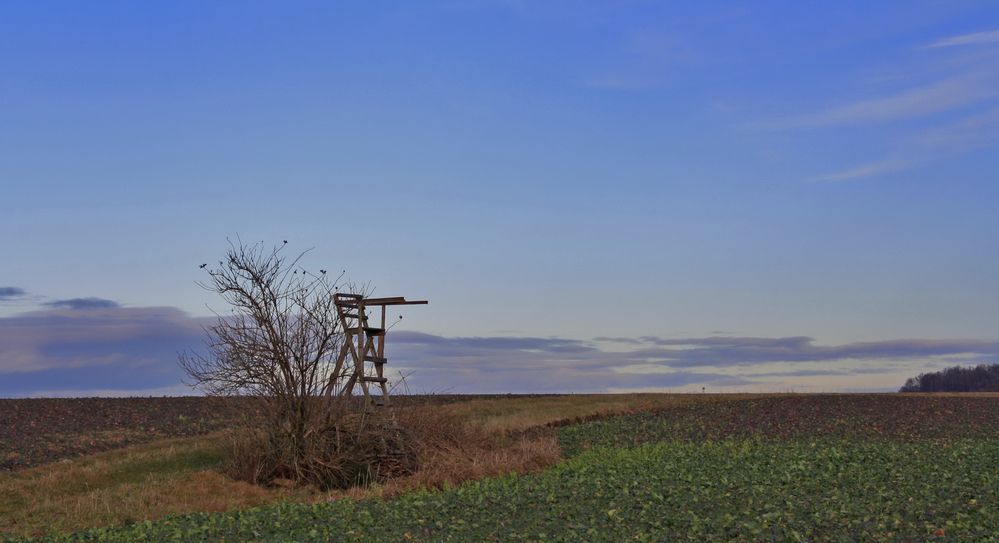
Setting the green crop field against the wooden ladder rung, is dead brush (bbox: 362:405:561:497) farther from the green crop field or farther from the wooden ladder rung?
the wooden ladder rung

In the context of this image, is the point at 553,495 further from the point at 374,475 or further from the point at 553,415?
the point at 553,415

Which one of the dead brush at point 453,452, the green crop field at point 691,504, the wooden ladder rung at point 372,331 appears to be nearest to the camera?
the green crop field at point 691,504

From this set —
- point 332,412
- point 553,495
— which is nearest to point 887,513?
point 553,495

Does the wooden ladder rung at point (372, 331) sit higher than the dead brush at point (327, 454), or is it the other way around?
the wooden ladder rung at point (372, 331)

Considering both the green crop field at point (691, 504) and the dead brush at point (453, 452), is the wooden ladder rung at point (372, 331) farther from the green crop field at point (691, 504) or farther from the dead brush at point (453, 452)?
the green crop field at point (691, 504)

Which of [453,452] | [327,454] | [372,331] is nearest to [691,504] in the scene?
[453,452]

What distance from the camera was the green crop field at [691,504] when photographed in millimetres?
14328

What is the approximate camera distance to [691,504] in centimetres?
1623

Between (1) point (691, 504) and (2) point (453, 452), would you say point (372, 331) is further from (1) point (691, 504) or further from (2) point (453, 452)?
(1) point (691, 504)

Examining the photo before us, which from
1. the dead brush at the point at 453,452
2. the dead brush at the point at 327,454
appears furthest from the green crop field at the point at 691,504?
the dead brush at the point at 327,454

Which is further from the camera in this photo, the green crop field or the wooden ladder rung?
the wooden ladder rung

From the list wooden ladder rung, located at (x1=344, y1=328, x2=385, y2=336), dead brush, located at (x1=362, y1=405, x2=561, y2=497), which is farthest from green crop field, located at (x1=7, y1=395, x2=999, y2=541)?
wooden ladder rung, located at (x1=344, y1=328, x2=385, y2=336)

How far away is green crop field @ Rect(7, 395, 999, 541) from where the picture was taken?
564 inches

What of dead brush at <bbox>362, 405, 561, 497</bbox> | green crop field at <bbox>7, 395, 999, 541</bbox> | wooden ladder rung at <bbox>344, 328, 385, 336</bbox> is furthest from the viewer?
wooden ladder rung at <bbox>344, 328, 385, 336</bbox>
